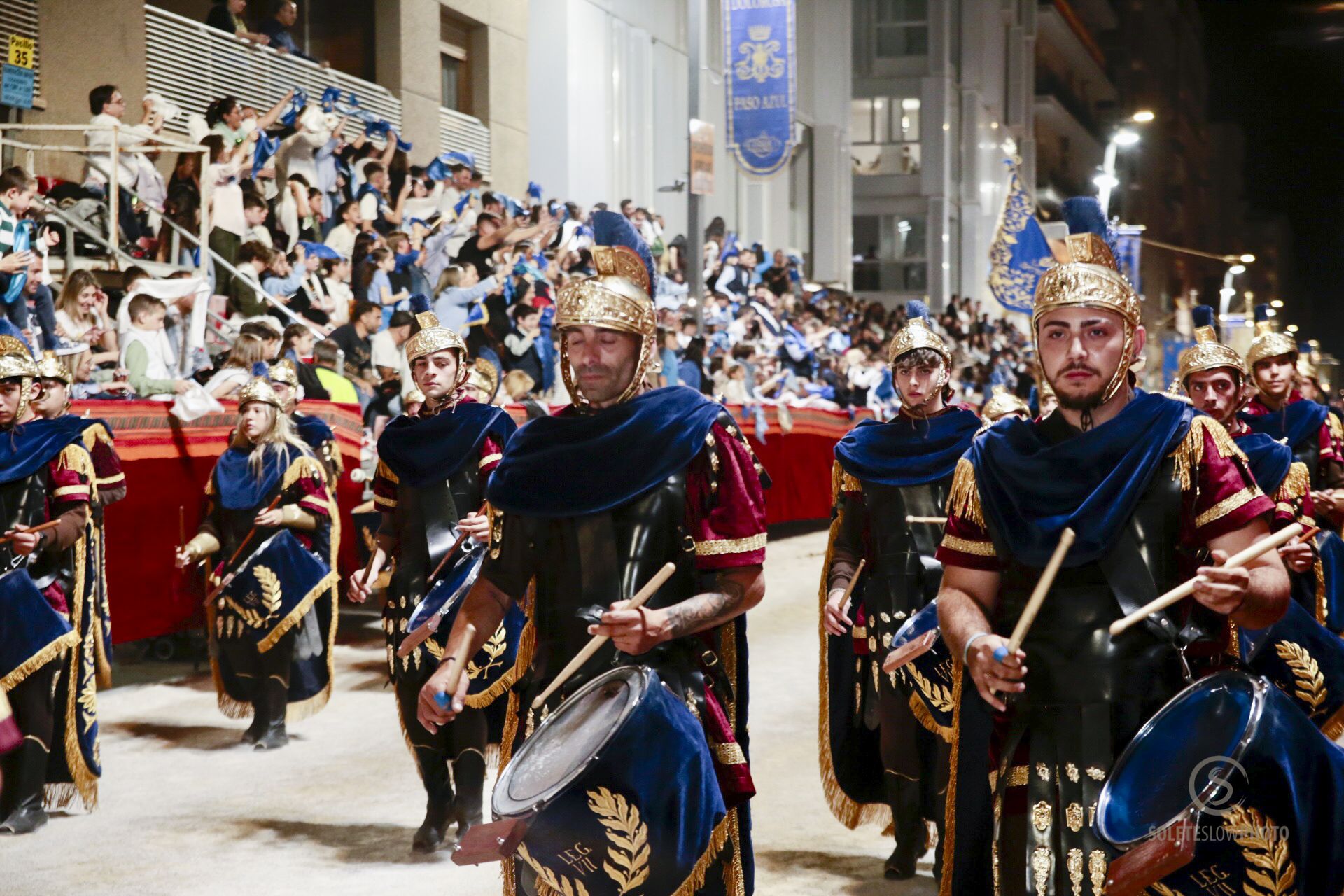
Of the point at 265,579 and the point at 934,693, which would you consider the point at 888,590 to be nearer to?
the point at 934,693

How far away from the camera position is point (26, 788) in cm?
746

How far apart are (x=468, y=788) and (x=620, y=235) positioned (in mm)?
3648

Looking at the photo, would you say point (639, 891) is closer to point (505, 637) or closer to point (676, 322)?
point (505, 637)

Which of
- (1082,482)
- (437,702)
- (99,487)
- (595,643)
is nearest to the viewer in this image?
(1082,482)

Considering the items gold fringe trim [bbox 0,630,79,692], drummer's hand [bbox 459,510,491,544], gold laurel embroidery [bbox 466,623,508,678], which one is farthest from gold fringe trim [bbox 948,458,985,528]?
gold fringe trim [bbox 0,630,79,692]

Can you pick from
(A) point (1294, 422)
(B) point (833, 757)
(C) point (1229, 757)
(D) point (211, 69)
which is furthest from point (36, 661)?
(D) point (211, 69)

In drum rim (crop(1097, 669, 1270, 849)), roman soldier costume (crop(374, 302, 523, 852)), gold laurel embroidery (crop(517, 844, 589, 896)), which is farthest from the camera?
roman soldier costume (crop(374, 302, 523, 852))

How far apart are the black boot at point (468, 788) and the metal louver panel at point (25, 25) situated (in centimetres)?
1191

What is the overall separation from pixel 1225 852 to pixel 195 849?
16.6ft

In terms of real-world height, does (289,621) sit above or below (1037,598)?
below

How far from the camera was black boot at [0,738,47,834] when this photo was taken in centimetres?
Answer: 740

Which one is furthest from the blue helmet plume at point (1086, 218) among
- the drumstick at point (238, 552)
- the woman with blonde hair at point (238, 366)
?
the woman with blonde hair at point (238, 366)

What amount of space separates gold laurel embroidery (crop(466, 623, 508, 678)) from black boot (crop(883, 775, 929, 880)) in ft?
6.10

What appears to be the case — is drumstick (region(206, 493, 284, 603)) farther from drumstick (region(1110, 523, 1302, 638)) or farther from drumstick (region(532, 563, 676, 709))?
drumstick (region(1110, 523, 1302, 638))
